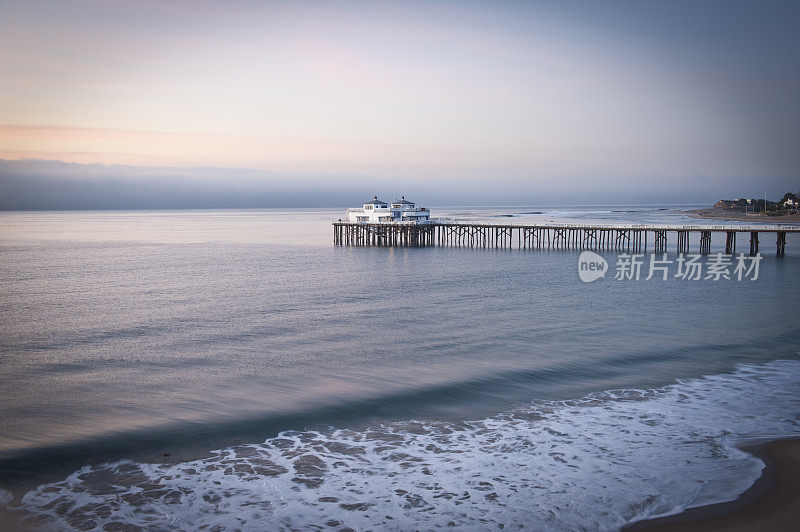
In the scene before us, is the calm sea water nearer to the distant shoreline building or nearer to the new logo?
the new logo

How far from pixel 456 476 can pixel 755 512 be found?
403 cm

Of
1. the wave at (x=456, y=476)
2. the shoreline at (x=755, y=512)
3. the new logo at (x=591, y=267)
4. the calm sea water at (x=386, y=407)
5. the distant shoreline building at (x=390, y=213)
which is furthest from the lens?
the distant shoreline building at (x=390, y=213)

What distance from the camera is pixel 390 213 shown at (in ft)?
224

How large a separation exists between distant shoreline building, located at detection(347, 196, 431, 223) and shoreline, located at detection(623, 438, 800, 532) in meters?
59.1

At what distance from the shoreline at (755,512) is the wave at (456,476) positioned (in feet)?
0.55

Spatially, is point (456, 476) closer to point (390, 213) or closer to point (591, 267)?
point (591, 267)

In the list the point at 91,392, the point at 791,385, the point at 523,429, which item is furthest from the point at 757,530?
the point at 91,392

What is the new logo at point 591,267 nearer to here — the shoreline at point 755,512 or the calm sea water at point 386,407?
the calm sea water at point 386,407

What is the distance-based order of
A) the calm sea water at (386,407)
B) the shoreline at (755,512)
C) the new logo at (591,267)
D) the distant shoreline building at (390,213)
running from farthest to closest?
the distant shoreline building at (390,213), the new logo at (591,267), the calm sea water at (386,407), the shoreline at (755,512)

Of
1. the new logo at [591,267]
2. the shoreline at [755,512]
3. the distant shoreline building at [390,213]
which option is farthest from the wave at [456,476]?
the distant shoreline building at [390,213]

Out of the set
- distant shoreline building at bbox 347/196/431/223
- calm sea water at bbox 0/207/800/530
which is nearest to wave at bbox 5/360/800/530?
calm sea water at bbox 0/207/800/530

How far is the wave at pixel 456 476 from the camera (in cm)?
768

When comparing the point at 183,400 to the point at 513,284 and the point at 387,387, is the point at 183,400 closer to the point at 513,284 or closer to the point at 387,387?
the point at 387,387

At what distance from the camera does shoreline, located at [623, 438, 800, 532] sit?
7113 mm
